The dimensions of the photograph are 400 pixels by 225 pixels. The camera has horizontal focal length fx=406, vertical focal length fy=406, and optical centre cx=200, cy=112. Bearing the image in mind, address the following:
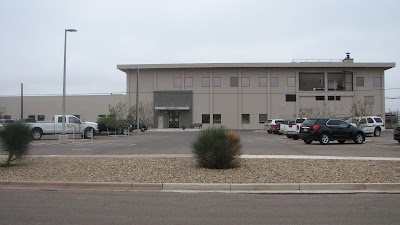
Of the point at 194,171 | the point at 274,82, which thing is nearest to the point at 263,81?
the point at 274,82

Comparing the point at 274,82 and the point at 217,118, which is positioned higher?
the point at 274,82

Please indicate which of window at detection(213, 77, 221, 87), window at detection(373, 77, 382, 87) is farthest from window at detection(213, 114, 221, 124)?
window at detection(373, 77, 382, 87)

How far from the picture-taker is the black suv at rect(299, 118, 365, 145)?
2491 cm

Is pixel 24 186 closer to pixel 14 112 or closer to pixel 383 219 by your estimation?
pixel 383 219

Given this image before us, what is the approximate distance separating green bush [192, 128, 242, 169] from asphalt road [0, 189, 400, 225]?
9.75ft

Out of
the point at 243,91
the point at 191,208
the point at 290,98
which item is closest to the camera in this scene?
the point at 191,208

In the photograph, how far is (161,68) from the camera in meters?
65.6

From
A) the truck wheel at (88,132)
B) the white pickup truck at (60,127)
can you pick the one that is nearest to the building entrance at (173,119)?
the white pickup truck at (60,127)

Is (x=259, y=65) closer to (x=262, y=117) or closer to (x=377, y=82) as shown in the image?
(x=262, y=117)

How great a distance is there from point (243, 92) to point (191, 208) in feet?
188

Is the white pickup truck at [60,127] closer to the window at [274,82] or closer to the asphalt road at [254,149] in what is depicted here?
the asphalt road at [254,149]

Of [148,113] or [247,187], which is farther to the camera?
[148,113]

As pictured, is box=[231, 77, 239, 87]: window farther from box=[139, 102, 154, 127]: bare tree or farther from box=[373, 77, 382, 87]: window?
box=[373, 77, 382, 87]: window

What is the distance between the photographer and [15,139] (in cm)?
1384
